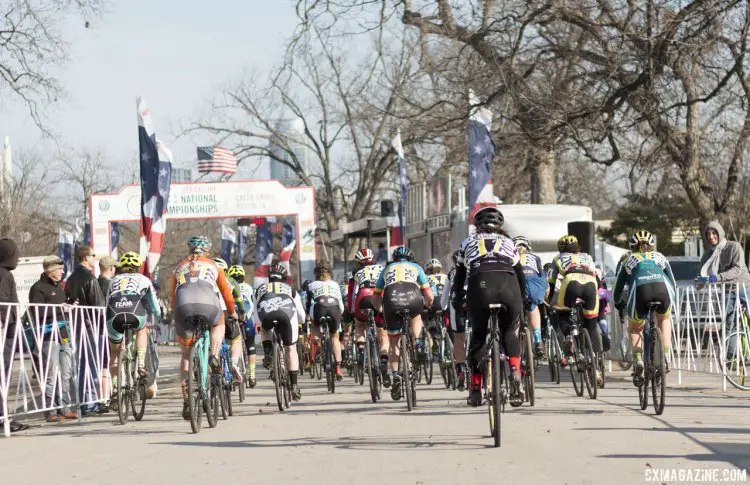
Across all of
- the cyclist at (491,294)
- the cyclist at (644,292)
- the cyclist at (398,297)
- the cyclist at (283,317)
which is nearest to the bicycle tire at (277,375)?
the cyclist at (283,317)

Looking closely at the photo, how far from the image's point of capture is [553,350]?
16891 millimetres

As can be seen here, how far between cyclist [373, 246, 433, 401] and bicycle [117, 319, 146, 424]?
2592mm

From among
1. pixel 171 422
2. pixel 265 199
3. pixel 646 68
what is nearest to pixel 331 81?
pixel 265 199

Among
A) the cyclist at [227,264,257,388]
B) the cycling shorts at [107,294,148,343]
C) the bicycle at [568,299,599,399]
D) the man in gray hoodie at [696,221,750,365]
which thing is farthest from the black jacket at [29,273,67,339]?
the man in gray hoodie at [696,221,750,365]

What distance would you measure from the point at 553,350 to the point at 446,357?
1370 millimetres

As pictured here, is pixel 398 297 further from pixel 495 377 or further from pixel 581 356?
pixel 495 377

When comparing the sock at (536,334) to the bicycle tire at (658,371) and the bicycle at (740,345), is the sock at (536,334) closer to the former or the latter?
the bicycle at (740,345)

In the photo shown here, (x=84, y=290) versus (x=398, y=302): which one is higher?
(x=84, y=290)

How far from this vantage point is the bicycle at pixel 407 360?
13.7 meters

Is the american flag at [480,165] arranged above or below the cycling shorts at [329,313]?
above

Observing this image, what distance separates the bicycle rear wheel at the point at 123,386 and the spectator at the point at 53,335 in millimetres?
662

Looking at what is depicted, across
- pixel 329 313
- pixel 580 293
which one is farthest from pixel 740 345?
pixel 329 313

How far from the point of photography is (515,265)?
10.6 meters

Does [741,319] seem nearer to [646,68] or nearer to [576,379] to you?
[576,379]
